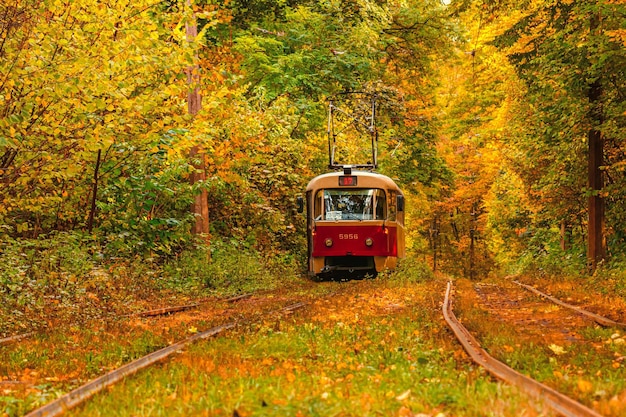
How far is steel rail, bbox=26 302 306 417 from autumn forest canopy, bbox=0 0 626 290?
3.76 m

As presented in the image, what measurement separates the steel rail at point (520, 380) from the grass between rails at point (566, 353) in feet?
0.54

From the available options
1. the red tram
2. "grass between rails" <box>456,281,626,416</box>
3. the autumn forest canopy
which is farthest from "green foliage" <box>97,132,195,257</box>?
"grass between rails" <box>456,281,626,416</box>

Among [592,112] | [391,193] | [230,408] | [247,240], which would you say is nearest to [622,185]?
[592,112]

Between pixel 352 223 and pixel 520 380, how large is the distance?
1549 centimetres

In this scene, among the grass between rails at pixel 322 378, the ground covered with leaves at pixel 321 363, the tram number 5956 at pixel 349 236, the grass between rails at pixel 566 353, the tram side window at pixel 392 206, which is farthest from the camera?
the tram side window at pixel 392 206

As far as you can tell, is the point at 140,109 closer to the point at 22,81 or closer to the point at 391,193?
the point at 22,81

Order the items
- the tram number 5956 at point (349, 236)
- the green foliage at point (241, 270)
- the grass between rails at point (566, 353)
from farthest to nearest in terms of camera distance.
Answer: the tram number 5956 at point (349, 236) → the green foliage at point (241, 270) → the grass between rails at point (566, 353)

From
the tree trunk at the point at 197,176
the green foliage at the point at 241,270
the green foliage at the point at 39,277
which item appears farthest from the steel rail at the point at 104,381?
the tree trunk at the point at 197,176

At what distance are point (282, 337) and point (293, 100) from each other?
1883 cm

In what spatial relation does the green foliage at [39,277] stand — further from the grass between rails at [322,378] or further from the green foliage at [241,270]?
the green foliage at [241,270]

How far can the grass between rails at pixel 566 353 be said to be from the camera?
5.39 m

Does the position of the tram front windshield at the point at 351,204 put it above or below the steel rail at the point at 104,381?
above

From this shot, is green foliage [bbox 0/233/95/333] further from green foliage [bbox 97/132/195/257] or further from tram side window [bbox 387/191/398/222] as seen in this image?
tram side window [bbox 387/191/398/222]

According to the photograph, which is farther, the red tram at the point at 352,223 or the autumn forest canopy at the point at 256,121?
the red tram at the point at 352,223
